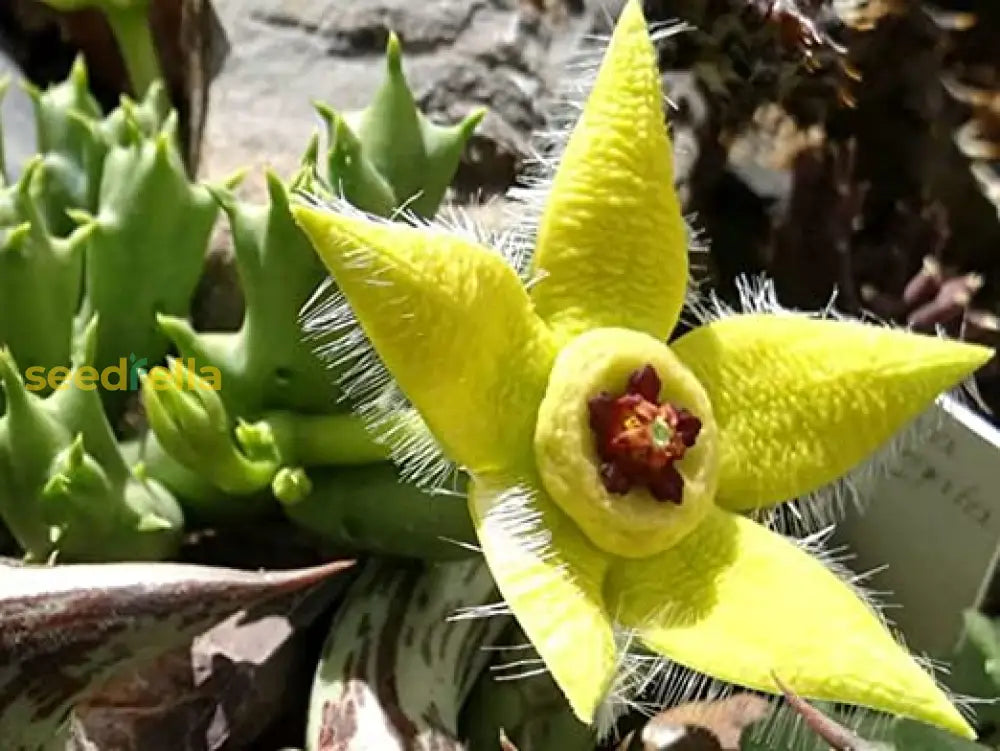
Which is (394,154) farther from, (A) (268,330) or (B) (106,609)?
(B) (106,609)

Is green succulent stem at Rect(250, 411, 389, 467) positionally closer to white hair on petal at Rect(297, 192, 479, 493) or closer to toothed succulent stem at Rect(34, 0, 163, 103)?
white hair on petal at Rect(297, 192, 479, 493)

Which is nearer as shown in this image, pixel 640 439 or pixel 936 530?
pixel 640 439

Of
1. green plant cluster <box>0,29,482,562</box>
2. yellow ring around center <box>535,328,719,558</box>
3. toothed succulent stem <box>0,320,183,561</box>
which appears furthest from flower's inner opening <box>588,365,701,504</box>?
toothed succulent stem <box>0,320,183,561</box>

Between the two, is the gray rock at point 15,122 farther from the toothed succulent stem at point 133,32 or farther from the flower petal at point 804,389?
the flower petal at point 804,389

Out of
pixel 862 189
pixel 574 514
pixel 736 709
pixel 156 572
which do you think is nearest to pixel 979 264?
pixel 862 189

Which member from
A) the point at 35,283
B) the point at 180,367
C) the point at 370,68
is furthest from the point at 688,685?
the point at 370,68

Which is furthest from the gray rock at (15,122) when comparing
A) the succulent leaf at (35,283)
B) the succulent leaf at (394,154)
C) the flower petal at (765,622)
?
the flower petal at (765,622)
